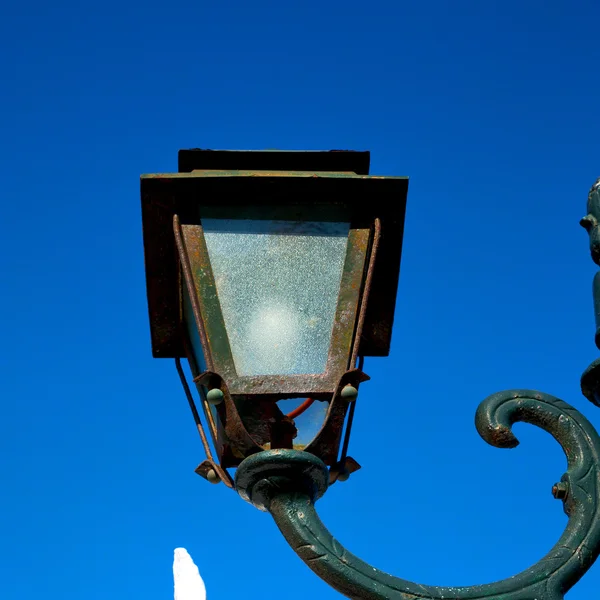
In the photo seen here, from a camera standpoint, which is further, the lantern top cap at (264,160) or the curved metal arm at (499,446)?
the lantern top cap at (264,160)

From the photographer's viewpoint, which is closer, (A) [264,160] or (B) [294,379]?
(B) [294,379]

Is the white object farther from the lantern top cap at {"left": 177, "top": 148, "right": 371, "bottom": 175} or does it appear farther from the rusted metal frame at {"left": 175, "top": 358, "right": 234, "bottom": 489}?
the lantern top cap at {"left": 177, "top": 148, "right": 371, "bottom": 175}

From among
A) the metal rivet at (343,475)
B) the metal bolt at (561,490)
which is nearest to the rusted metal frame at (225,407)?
the metal rivet at (343,475)

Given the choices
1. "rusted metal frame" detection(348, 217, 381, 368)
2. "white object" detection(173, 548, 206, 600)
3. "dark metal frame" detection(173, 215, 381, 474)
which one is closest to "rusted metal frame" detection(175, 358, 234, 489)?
"dark metal frame" detection(173, 215, 381, 474)

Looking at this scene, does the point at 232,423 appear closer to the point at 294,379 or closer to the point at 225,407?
the point at 225,407

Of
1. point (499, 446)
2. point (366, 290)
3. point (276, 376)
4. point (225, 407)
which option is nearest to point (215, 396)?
point (225, 407)

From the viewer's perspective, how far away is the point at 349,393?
2.75 m

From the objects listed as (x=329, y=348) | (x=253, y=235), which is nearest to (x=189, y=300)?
(x=253, y=235)

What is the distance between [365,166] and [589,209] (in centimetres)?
85

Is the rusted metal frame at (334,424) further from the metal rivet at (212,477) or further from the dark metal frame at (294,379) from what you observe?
the metal rivet at (212,477)

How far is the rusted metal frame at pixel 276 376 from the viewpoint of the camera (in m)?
2.76

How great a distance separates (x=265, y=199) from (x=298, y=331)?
0.42 meters

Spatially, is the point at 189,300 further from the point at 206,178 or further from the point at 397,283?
the point at 397,283

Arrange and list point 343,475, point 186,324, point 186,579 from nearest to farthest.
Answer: point 343,475, point 186,324, point 186,579
